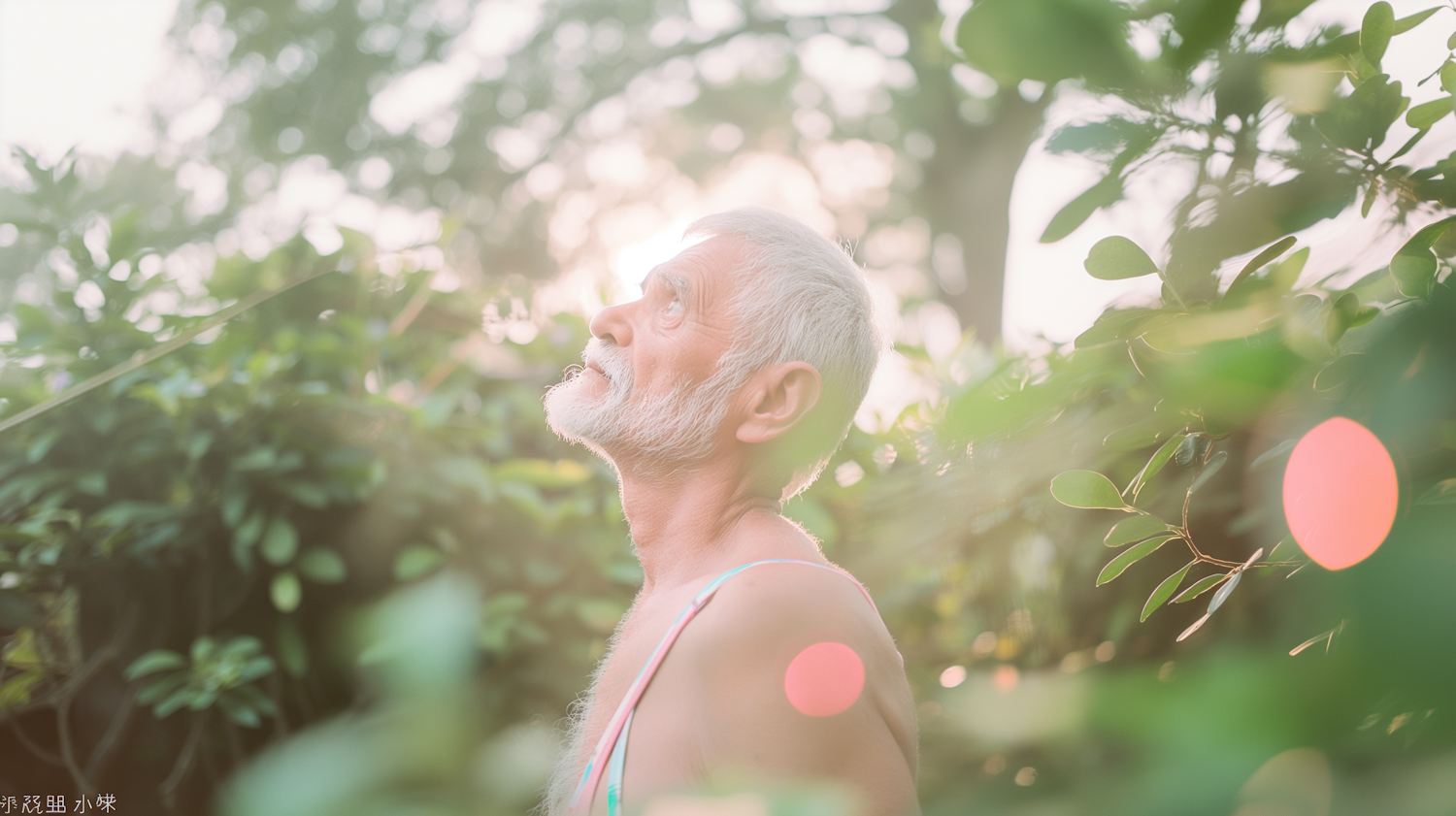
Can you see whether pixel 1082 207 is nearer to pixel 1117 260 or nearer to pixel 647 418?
pixel 1117 260

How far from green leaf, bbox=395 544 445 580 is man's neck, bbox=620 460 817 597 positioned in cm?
90

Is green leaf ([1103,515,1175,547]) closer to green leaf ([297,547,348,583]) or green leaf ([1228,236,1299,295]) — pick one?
green leaf ([1228,236,1299,295])

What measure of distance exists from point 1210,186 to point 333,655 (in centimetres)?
262

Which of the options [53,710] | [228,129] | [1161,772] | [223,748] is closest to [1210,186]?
[1161,772]

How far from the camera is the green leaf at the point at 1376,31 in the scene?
1.84ft

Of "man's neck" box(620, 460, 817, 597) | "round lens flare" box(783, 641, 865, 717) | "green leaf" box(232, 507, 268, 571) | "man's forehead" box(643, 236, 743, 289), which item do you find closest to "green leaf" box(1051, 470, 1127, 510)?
"round lens flare" box(783, 641, 865, 717)

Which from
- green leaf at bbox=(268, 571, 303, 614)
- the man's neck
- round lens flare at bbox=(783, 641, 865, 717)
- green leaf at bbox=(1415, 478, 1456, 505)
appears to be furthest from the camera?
green leaf at bbox=(268, 571, 303, 614)

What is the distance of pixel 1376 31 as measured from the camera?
57 centimetres

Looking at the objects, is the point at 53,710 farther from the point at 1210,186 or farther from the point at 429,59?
the point at 429,59

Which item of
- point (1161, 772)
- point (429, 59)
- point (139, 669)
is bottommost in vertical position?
point (429, 59)

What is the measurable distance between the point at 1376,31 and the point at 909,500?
34.6 inches

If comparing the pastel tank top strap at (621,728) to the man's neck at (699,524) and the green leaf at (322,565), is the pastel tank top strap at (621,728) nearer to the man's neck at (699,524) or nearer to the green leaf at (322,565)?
the man's neck at (699,524)

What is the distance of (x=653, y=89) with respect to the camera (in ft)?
32.3

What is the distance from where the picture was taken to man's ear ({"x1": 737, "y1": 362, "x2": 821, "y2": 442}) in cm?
155
